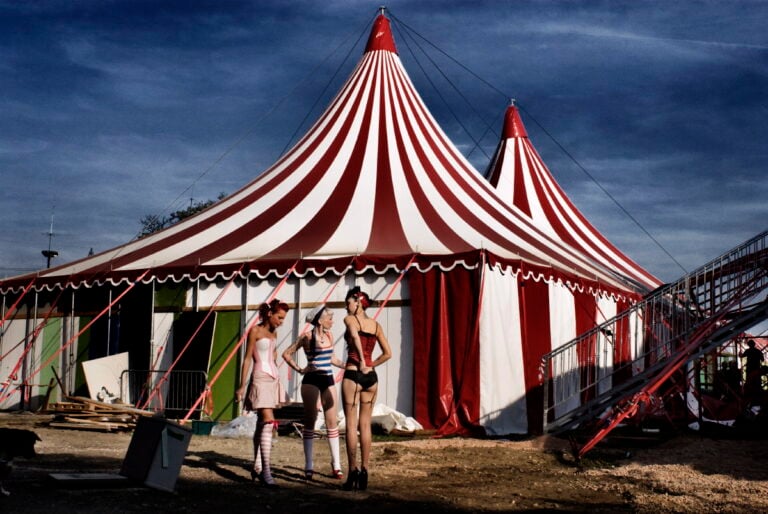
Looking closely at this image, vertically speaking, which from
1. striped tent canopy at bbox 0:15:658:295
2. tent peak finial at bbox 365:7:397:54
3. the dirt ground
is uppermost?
tent peak finial at bbox 365:7:397:54

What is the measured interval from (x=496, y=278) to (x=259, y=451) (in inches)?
191

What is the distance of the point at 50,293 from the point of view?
41.1 feet

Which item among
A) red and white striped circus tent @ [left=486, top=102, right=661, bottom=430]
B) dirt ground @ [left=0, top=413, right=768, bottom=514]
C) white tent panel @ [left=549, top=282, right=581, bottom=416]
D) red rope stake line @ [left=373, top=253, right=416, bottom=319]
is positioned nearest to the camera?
dirt ground @ [left=0, top=413, right=768, bottom=514]

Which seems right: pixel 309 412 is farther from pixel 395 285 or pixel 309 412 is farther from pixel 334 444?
pixel 395 285

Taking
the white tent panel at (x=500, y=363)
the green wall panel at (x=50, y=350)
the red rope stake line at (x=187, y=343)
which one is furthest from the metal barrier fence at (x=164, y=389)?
the white tent panel at (x=500, y=363)

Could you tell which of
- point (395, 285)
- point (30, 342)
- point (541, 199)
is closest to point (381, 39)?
point (541, 199)

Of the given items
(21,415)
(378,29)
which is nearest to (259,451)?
(21,415)

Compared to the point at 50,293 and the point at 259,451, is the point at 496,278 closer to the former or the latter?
the point at 259,451

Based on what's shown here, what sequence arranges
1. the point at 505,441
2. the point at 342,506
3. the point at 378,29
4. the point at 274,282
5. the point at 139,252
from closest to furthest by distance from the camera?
the point at 342,506
the point at 505,441
the point at 274,282
the point at 139,252
the point at 378,29

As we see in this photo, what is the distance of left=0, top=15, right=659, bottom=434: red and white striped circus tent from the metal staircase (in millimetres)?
553

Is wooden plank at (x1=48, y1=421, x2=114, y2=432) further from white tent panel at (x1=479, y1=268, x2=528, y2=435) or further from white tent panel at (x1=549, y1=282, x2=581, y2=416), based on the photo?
white tent panel at (x1=549, y1=282, x2=581, y2=416)

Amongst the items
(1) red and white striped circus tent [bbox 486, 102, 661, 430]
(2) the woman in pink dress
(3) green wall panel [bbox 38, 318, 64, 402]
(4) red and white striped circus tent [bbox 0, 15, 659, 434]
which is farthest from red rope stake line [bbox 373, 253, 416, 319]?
(3) green wall panel [bbox 38, 318, 64, 402]

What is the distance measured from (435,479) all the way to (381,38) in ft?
32.1

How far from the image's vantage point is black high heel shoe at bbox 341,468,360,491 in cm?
566
